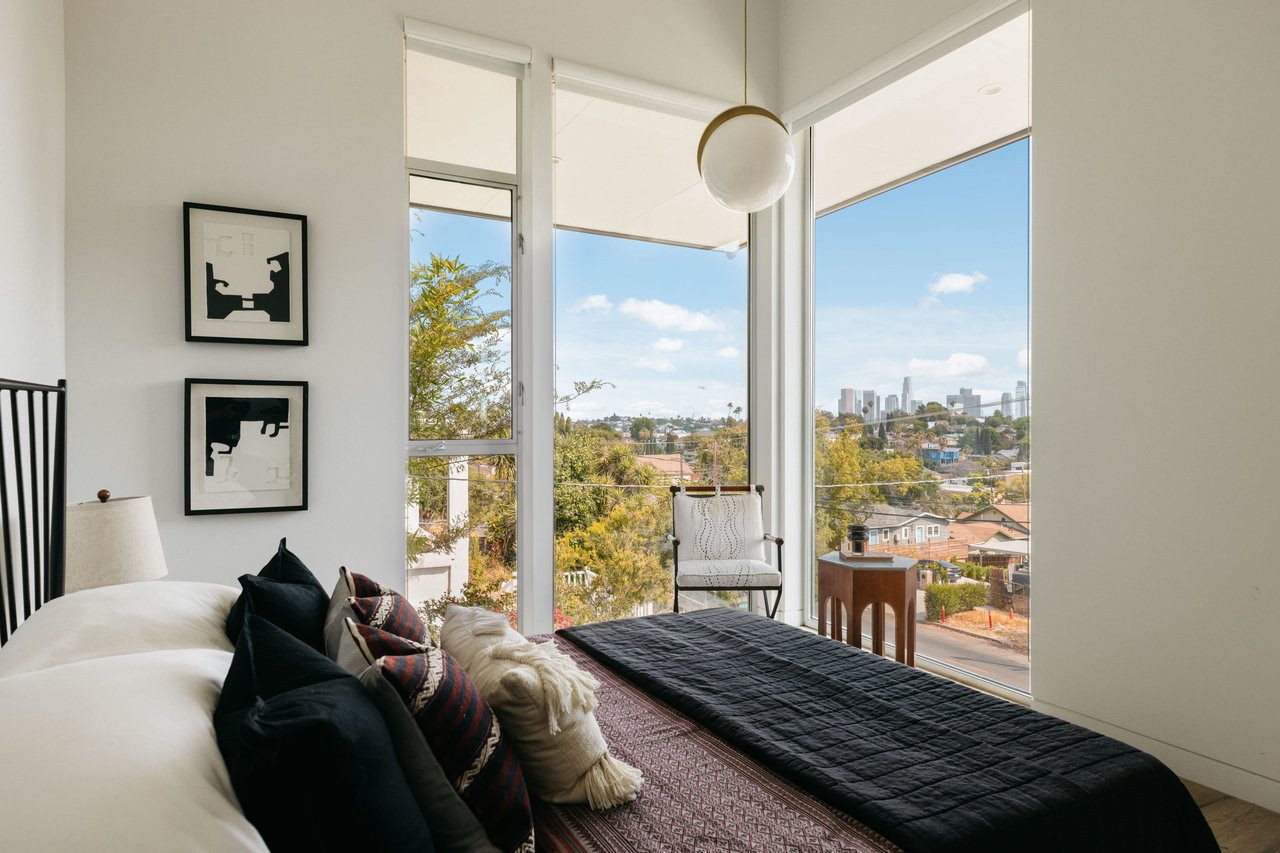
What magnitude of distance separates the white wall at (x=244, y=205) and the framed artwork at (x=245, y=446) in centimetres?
6

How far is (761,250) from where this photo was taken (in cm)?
447

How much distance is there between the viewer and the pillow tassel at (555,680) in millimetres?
1330

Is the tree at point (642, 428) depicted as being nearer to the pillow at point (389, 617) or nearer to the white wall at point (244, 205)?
the white wall at point (244, 205)

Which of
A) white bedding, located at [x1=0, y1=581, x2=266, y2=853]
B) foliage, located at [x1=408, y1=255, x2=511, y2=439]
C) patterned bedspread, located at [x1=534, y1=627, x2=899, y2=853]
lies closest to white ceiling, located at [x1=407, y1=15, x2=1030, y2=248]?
foliage, located at [x1=408, y1=255, x2=511, y2=439]

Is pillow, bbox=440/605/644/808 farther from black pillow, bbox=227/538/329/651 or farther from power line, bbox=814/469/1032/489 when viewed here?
power line, bbox=814/469/1032/489

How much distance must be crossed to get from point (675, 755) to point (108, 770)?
1.10 meters

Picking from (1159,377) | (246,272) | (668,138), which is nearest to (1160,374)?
(1159,377)

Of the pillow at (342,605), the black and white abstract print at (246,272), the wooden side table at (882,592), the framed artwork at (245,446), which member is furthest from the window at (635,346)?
the pillow at (342,605)

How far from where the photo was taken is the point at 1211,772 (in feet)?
8.03

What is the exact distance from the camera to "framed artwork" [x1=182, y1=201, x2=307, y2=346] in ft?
9.66

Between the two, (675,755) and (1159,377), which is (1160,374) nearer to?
(1159,377)

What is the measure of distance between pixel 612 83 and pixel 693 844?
11.9ft

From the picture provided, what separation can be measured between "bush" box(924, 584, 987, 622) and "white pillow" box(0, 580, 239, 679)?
303cm

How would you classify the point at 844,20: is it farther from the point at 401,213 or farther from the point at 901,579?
the point at 901,579
